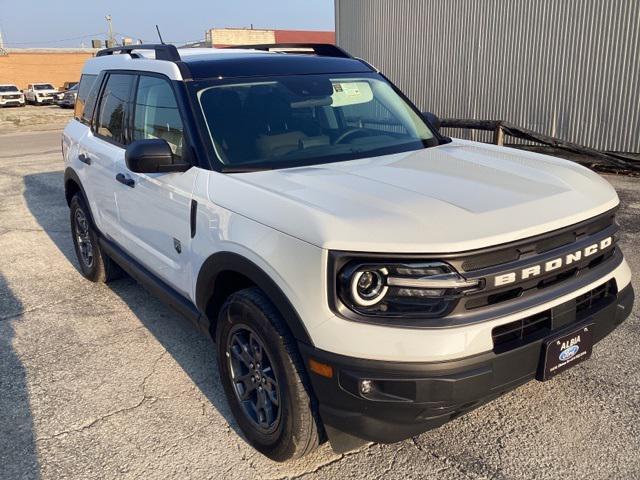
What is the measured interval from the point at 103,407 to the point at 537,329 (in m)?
2.44

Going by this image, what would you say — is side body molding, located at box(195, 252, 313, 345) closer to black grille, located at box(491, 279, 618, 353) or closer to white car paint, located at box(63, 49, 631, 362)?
white car paint, located at box(63, 49, 631, 362)

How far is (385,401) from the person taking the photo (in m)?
2.25

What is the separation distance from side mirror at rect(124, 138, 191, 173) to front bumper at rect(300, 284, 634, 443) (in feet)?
4.36

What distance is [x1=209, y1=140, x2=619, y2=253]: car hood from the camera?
2.23m

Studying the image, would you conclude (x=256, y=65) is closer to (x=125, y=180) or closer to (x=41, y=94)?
(x=125, y=180)

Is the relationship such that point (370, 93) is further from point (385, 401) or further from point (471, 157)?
point (385, 401)

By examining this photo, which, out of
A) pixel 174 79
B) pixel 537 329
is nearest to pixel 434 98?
pixel 174 79

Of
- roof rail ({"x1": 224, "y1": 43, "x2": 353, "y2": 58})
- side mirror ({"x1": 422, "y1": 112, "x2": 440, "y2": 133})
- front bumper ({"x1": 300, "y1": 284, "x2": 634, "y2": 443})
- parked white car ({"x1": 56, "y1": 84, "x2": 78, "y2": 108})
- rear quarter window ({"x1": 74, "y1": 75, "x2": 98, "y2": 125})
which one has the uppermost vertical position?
roof rail ({"x1": 224, "y1": 43, "x2": 353, "y2": 58})

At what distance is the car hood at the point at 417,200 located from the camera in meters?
2.23

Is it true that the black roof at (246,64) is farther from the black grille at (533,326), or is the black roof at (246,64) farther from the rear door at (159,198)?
the black grille at (533,326)

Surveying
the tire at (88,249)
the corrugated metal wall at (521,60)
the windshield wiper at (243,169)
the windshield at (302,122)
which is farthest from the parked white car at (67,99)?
the windshield wiper at (243,169)

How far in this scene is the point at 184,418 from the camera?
127 inches

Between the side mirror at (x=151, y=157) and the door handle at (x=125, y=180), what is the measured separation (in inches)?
28.8

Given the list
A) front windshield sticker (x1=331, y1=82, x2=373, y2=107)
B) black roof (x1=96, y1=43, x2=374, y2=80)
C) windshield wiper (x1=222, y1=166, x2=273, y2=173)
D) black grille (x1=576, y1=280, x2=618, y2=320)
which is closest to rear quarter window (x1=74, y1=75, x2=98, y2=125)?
black roof (x1=96, y1=43, x2=374, y2=80)
